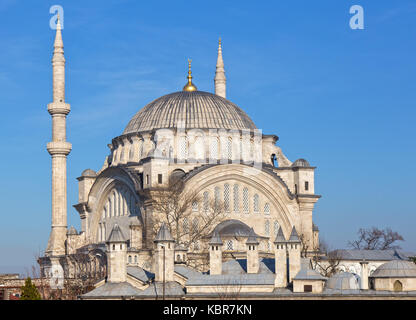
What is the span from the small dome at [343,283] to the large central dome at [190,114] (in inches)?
768

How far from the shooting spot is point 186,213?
5019cm

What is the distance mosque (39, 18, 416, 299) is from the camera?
48.8 metres

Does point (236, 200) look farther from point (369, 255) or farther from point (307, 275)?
point (307, 275)

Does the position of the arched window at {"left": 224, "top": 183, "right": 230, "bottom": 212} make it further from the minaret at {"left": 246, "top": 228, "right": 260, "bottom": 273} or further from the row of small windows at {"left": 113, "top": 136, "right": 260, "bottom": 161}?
the minaret at {"left": 246, "top": 228, "right": 260, "bottom": 273}

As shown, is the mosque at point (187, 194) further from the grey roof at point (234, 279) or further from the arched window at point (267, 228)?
the grey roof at point (234, 279)

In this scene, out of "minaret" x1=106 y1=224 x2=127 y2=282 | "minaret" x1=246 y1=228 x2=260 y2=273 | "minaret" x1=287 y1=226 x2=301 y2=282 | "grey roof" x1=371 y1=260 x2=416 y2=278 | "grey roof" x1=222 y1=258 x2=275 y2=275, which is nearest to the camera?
"grey roof" x1=371 y1=260 x2=416 y2=278

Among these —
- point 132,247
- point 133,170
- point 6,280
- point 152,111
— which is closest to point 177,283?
point 132,247

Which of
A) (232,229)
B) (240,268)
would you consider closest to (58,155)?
(232,229)

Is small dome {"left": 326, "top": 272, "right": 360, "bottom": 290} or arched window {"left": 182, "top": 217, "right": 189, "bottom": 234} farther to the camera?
arched window {"left": 182, "top": 217, "right": 189, "bottom": 234}

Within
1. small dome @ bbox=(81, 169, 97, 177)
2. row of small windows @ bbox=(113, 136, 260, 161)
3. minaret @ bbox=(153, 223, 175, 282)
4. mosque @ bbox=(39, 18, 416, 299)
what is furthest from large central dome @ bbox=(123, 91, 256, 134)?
minaret @ bbox=(153, 223, 175, 282)

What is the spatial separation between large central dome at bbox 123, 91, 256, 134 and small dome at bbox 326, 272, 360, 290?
19495 millimetres

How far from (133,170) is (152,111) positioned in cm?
557
